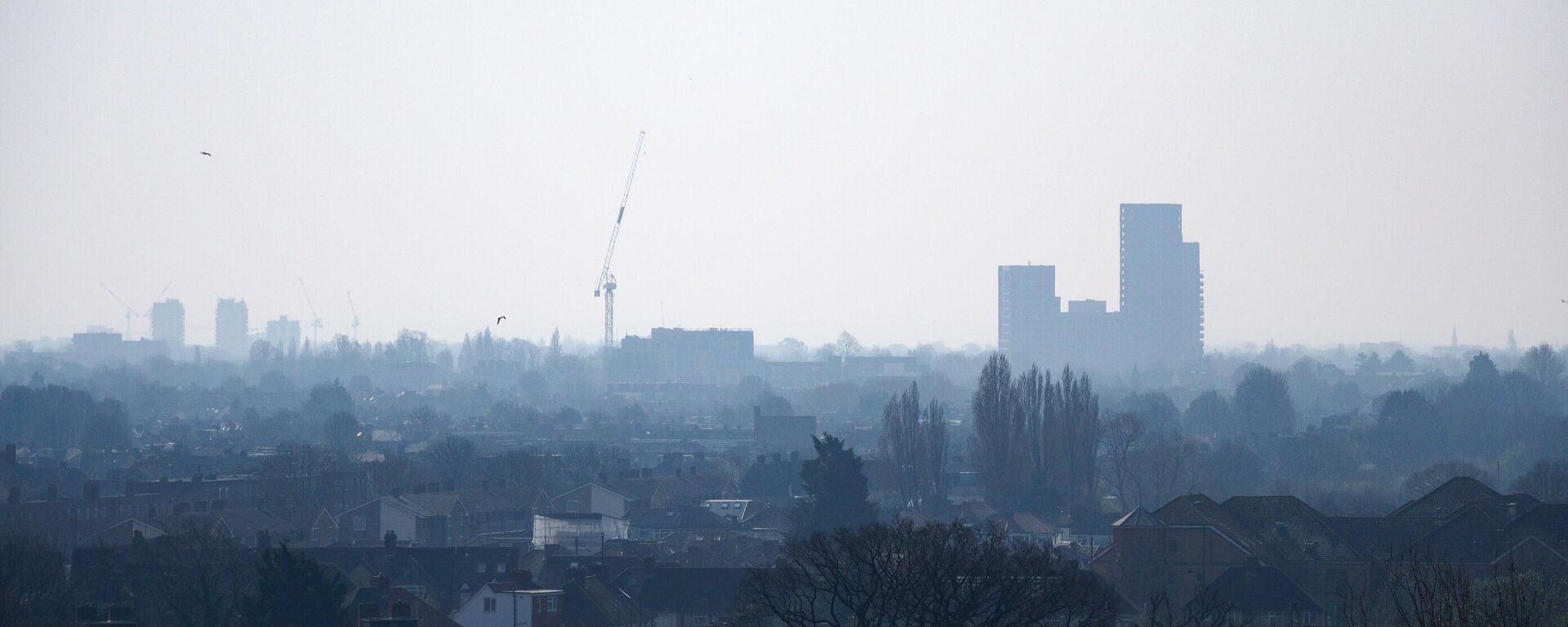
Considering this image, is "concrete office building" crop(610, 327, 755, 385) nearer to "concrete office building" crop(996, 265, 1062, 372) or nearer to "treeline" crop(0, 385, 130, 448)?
"concrete office building" crop(996, 265, 1062, 372)

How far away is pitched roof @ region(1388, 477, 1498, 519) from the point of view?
37062mm

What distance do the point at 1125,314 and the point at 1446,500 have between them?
14502cm

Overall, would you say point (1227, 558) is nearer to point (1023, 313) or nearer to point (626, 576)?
point (626, 576)

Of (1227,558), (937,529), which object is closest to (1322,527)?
(1227,558)

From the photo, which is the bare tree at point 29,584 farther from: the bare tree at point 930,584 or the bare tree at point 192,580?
the bare tree at point 930,584

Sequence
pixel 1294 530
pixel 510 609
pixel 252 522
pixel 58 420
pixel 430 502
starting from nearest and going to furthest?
pixel 510 609 < pixel 1294 530 < pixel 252 522 < pixel 430 502 < pixel 58 420

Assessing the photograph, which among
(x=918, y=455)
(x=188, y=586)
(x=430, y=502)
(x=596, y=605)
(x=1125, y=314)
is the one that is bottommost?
(x=596, y=605)

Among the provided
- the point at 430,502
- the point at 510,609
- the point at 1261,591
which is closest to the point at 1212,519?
the point at 1261,591

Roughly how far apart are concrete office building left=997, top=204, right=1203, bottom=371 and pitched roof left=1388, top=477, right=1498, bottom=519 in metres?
139

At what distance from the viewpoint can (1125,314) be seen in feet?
596

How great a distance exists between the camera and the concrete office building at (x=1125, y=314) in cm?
17912

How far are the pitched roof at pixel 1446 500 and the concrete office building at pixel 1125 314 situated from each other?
13922 cm

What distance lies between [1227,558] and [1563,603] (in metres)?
7.45

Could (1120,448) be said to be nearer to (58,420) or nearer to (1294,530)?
(1294,530)
